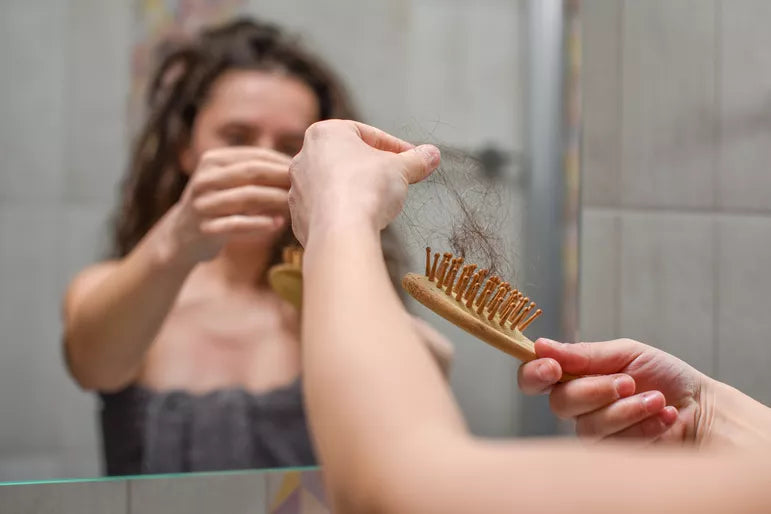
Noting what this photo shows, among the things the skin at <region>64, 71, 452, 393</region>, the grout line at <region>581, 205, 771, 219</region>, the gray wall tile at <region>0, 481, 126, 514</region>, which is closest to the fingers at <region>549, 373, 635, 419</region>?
the skin at <region>64, 71, 452, 393</region>

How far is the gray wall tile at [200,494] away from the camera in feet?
2.21

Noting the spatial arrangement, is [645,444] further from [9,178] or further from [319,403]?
[9,178]

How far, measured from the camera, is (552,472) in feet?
0.85

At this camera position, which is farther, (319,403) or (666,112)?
(666,112)

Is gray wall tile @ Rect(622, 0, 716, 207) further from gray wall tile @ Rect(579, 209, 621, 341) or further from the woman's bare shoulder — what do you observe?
the woman's bare shoulder

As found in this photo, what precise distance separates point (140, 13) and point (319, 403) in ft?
1.79

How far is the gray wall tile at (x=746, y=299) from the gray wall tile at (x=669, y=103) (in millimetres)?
47

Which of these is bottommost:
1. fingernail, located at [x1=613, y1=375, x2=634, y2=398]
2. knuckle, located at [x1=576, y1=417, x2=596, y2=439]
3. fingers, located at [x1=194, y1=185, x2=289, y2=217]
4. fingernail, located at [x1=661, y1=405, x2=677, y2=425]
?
knuckle, located at [x1=576, y1=417, x2=596, y2=439]

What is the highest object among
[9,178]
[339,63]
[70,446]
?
[339,63]

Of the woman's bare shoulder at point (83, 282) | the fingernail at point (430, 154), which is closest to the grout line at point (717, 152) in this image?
the fingernail at point (430, 154)

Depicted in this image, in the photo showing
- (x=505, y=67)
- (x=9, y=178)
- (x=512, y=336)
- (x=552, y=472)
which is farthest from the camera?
(x=505, y=67)

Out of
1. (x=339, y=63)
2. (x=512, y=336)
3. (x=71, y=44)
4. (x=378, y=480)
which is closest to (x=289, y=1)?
(x=339, y=63)

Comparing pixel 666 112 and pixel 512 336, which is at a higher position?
pixel 666 112

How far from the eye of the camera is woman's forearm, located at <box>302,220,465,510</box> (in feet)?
0.89
